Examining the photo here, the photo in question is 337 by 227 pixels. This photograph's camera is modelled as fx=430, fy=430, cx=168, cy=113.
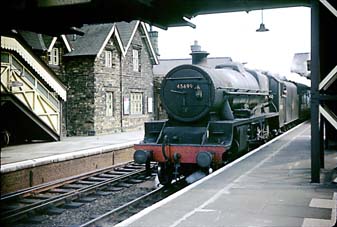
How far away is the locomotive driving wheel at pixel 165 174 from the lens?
31.9 feet

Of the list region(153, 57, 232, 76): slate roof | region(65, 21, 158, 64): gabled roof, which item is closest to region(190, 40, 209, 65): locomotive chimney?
region(65, 21, 158, 64): gabled roof

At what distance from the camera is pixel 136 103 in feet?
83.3

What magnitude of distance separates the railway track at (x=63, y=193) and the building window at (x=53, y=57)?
361 inches

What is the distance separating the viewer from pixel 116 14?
16.3 ft

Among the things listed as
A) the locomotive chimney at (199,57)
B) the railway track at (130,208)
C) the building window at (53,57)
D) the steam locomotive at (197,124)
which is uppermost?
the building window at (53,57)

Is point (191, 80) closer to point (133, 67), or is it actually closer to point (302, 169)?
point (302, 169)

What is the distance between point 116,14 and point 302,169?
18.7 ft

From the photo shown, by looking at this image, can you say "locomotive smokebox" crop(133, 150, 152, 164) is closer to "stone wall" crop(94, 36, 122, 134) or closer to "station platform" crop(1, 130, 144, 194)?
"station platform" crop(1, 130, 144, 194)

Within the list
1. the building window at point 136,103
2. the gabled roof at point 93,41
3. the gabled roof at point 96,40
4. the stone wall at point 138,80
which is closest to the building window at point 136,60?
the stone wall at point 138,80

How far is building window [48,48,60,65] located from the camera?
20.1m

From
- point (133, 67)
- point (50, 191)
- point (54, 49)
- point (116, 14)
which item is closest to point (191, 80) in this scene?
point (50, 191)

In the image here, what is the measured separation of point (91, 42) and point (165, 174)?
13.3 m

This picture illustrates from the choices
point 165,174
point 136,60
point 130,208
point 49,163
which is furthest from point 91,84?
point 130,208

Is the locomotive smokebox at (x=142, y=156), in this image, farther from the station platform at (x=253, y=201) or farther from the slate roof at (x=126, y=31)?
the slate roof at (x=126, y=31)
